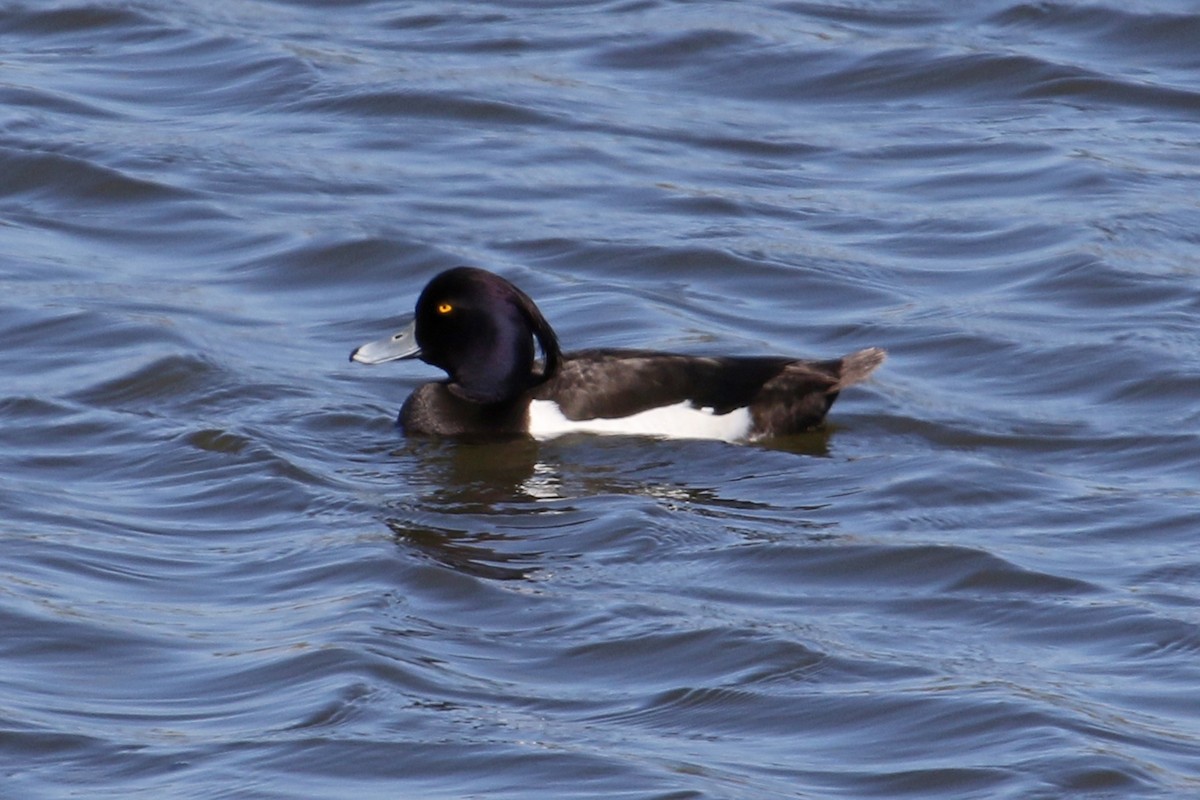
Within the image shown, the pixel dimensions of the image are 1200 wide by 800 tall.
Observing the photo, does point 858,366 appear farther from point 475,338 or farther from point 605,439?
point 475,338

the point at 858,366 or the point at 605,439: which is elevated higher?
the point at 858,366

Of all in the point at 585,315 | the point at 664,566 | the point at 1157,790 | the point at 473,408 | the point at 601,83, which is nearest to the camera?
the point at 1157,790

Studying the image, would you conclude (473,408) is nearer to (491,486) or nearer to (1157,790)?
(491,486)

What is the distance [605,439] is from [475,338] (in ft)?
2.39

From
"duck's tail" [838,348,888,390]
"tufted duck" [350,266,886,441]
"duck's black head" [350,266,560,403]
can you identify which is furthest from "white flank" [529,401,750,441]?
"duck's tail" [838,348,888,390]

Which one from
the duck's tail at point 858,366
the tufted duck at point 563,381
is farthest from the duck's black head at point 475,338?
the duck's tail at point 858,366

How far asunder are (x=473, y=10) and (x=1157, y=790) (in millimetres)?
11392

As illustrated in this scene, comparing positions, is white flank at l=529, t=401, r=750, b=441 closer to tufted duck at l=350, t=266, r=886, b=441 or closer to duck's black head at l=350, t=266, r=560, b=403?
tufted duck at l=350, t=266, r=886, b=441

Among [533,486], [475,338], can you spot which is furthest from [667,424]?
[475,338]

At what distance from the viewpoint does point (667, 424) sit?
9.62 meters

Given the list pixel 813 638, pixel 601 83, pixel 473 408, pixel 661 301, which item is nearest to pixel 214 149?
pixel 601 83

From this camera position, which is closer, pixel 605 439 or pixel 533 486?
pixel 533 486

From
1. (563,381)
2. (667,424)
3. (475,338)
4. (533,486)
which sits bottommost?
(533,486)

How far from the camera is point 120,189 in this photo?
12945 mm
